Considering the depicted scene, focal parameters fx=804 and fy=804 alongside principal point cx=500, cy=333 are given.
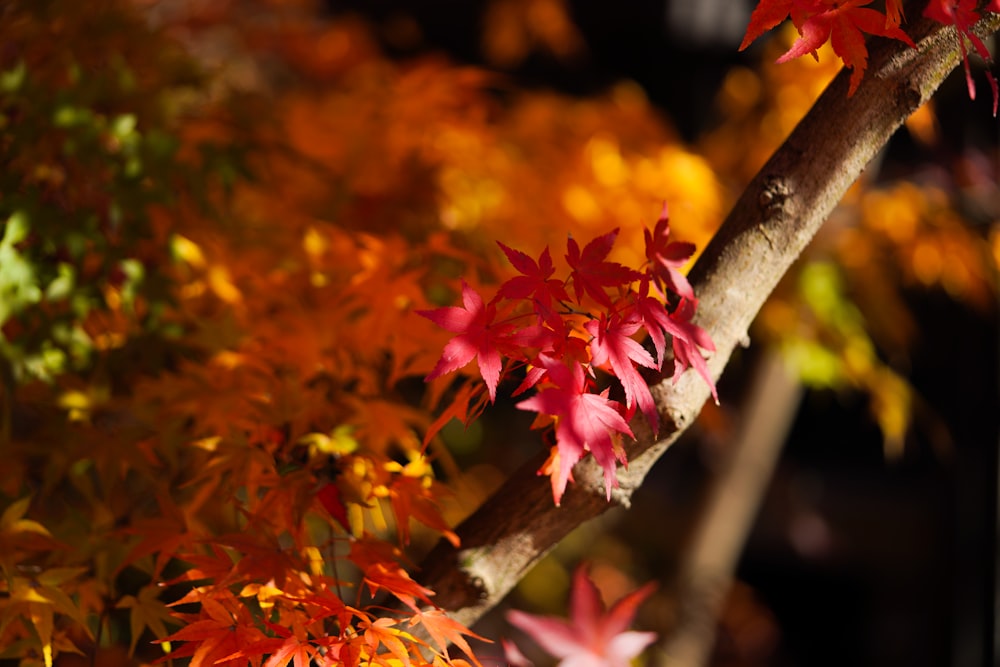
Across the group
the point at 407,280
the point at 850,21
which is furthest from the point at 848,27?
the point at 407,280

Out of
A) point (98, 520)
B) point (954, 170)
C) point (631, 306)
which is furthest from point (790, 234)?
point (954, 170)

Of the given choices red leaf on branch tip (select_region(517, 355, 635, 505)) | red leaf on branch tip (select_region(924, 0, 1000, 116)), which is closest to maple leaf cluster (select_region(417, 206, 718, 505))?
red leaf on branch tip (select_region(517, 355, 635, 505))

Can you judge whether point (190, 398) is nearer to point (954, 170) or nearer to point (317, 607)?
point (317, 607)

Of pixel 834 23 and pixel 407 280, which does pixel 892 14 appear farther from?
pixel 407 280

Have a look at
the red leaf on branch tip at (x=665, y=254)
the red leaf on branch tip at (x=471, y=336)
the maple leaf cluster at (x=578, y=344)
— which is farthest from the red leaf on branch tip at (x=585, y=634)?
the red leaf on branch tip at (x=665, y=254)

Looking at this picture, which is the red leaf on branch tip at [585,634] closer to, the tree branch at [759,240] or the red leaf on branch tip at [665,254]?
the tree branch at [759,240]

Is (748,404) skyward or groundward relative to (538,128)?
groundward

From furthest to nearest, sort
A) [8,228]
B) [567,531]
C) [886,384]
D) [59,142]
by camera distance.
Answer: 1. [886,384]
2. [59,142]
3. [8,228]
4. [567,531]
